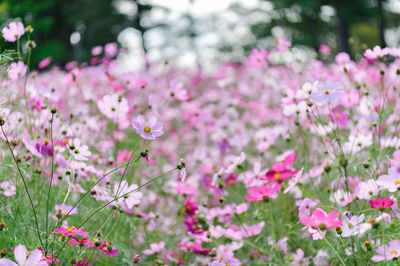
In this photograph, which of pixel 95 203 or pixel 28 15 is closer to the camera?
pixel 95 203

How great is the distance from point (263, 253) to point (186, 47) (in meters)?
16.0

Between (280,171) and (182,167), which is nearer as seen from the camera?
(182,167)

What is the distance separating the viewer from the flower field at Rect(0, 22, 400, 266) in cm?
118

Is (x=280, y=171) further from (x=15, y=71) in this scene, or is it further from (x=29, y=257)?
(x=15, y=71)

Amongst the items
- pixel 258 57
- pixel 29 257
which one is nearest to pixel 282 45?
pixel 258 57

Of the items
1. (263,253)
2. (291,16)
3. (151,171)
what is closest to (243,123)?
(151,171)

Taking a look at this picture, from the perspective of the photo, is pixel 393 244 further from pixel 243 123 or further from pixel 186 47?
pixel 186 47

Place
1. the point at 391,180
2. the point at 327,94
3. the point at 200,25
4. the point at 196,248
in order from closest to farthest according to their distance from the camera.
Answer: the point at 391,180, the point at 327,94, the point at 196,248, the point at 200,25

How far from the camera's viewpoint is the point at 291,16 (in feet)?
51.2

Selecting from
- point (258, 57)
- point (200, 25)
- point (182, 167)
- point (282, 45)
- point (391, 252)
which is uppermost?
point (182, 167)

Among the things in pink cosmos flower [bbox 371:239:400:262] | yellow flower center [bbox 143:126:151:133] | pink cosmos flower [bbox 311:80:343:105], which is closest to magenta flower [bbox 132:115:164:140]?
yellow flower center [bbox 143:126:151:133]

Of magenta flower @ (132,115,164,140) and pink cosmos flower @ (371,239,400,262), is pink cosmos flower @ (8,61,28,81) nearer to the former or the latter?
magenta flower @ (132,115,164,140)

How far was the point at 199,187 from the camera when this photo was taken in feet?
9.00

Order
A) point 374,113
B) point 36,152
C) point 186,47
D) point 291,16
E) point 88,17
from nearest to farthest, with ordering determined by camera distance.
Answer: point 36,152, point 374,113, point 88,17, point 291,16, point 186,47
